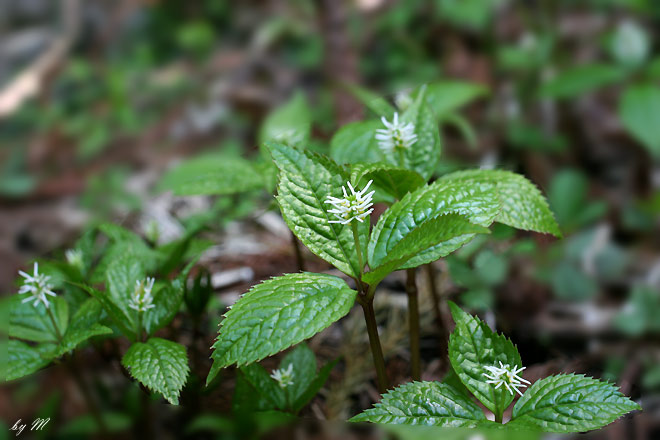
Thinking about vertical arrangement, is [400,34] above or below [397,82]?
above

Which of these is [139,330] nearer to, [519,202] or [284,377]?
[284,377]

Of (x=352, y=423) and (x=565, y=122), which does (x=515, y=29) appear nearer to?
(x=565, y=122)

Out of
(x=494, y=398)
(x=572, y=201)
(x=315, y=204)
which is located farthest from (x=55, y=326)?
(x=572, y=201)

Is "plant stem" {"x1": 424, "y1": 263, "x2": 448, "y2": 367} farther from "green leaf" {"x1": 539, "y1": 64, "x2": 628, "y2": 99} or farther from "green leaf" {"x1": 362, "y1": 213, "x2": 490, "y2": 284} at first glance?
"green leaf" {"x1": 539, "y1": 64, "x2": 628, "y2": 99}

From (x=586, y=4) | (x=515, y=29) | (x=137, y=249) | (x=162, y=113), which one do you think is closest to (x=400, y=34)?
(x=515, y=29)

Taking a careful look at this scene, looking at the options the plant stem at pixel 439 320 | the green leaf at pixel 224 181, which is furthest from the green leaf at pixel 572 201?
the green leaf at pixel 224 181


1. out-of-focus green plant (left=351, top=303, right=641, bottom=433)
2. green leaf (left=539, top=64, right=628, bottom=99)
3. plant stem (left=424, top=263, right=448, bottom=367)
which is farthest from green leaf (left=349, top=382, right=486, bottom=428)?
green leaf (left=539, top=64, right=628, bottom=99)
